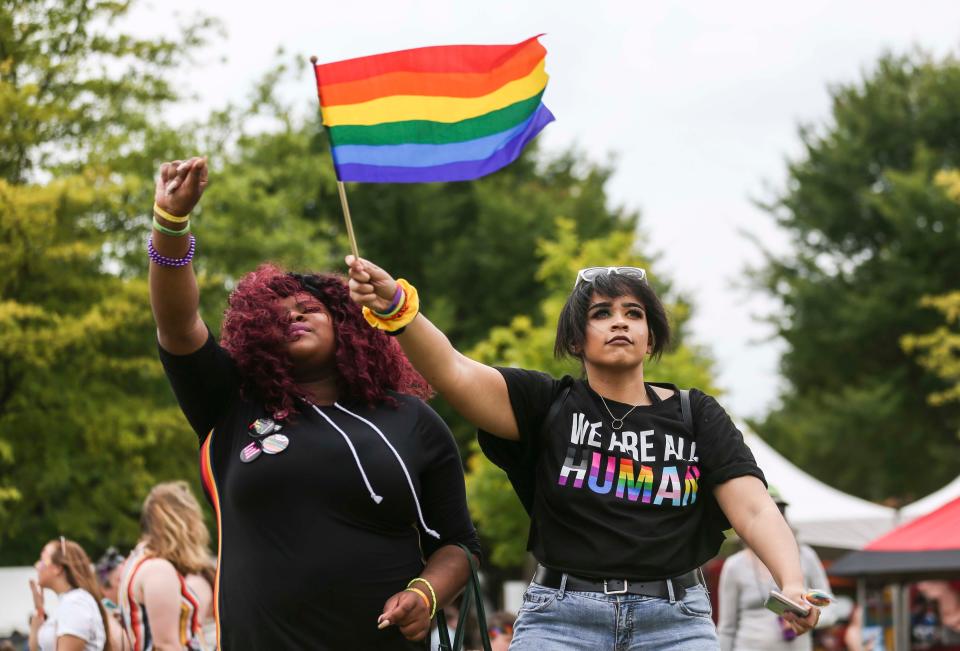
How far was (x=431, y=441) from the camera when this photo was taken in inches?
156

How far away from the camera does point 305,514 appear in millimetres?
3668

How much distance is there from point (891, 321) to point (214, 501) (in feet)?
105

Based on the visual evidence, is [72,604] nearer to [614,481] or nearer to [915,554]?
[614,481]

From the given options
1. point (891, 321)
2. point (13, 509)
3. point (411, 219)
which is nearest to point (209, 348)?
point (13, 509)

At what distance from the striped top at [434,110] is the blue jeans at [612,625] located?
1.27 m

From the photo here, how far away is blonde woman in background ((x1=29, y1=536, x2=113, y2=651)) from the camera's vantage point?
645 centimetres

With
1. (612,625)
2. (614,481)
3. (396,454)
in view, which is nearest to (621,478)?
(614,481)

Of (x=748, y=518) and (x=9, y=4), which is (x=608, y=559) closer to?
(x=748, y=518)

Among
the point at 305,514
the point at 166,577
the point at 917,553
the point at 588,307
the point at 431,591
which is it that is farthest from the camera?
the point at 917,553

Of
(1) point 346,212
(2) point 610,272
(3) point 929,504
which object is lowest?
(1) point 346,212

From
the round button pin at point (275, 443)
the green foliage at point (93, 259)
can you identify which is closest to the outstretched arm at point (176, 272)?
the round button pin at point (275, 443)

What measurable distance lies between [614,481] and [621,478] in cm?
2

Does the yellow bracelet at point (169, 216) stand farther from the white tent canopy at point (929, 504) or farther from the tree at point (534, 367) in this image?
the white tent canopy at point (929, 504)

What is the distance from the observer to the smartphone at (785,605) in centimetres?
355
